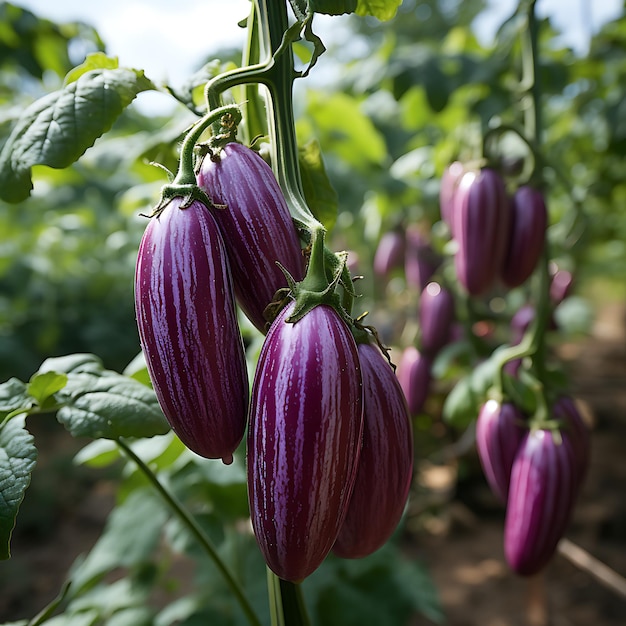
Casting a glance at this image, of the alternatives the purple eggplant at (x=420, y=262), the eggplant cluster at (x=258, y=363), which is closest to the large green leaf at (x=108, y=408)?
the eggplant cluster at (x=258, y=363)

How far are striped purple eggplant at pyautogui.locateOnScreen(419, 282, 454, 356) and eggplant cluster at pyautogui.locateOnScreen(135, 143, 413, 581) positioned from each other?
2.83 feet

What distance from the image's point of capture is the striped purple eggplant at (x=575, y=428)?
81 cm

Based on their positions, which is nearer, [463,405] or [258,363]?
[258,363]

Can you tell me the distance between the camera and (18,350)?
1935 millimetres

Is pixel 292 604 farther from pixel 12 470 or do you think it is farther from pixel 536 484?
pixel 536 484

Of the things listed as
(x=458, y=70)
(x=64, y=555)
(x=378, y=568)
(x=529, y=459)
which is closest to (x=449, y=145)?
(x=458, y=70)

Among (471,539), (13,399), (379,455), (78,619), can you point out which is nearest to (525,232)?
(379,455)

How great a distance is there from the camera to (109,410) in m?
0.49

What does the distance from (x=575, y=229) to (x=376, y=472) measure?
1.09 metres

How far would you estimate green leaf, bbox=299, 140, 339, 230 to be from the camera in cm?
52

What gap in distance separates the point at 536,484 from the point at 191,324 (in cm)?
52

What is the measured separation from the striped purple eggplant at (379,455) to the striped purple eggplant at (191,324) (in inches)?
3.6

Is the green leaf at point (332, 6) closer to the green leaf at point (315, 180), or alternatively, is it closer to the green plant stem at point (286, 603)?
the green leaf at point (315, 180)

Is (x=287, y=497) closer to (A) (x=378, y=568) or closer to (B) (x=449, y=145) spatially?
(A) (x=378, y=568)
